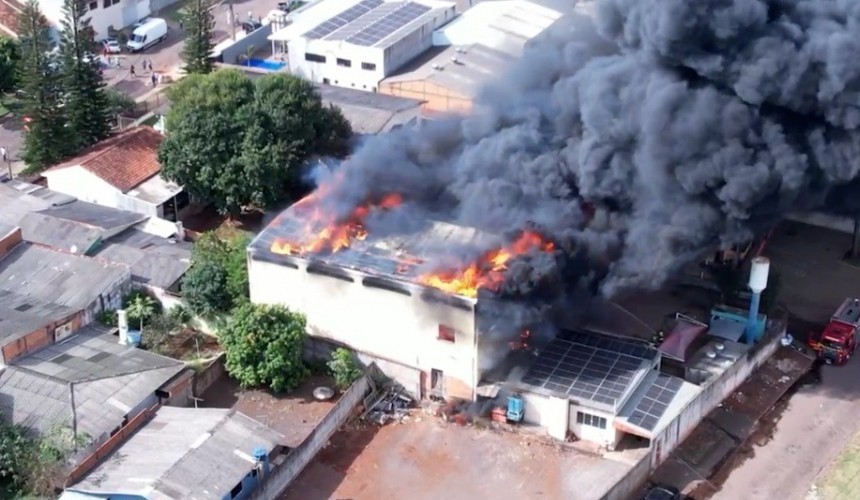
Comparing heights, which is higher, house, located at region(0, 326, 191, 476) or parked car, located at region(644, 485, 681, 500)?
house, located at region(0, 326, 191, 476)

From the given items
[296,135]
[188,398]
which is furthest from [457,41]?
[188,398]

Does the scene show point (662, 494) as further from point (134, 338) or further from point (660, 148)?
point (134, 338)

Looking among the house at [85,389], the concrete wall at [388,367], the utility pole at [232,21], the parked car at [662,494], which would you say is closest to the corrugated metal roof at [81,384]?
the house at [85,389]

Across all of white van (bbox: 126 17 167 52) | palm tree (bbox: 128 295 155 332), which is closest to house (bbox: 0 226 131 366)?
palm tree (bbox: 128 295 155 332)

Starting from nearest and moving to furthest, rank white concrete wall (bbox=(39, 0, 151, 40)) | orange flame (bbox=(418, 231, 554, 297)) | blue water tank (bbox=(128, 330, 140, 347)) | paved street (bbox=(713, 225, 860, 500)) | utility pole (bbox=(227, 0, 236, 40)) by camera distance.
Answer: paved street (bbox=(713, 225, 860, 500)) → orange flame (bbox=(418, 231, 554, 297)) → blue water tank (bbox=(128, 330, 140, 347)) → white concrete wall (bbox=(39, 0, 151, 40)) → utility pole (bbox=(227, 0, 236, 40))

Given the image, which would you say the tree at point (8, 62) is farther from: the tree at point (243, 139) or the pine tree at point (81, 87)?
the tree at point (243, 139)

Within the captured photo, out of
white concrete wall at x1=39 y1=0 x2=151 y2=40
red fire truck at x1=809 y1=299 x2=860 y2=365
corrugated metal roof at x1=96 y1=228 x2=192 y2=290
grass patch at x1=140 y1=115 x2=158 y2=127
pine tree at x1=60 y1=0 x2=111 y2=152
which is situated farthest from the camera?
white concrete wall at x1=39 y1=0 x2=151 y2=40

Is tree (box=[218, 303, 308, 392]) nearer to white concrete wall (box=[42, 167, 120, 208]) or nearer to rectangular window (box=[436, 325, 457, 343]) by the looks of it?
rectangular window (box=[436, 325, 457, 343])

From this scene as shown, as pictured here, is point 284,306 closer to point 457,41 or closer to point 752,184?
point 752,184
